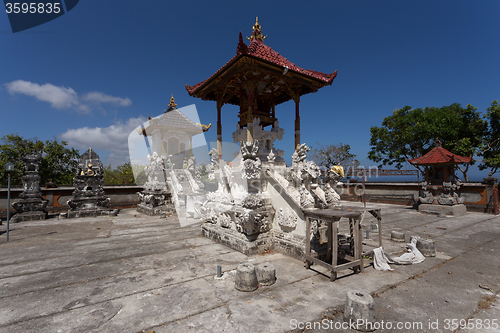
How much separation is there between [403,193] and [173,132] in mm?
Answer: 26290

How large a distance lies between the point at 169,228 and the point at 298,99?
7738 millimetres

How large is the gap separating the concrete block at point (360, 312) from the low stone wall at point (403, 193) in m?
14.9

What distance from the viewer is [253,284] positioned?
13.7 ft

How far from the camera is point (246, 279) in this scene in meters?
4.17

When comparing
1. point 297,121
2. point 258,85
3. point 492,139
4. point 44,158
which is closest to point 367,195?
point 492,139

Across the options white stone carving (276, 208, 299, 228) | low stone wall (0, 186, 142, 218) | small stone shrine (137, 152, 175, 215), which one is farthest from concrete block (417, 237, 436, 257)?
low stone wall (0, 186, 142, 218)

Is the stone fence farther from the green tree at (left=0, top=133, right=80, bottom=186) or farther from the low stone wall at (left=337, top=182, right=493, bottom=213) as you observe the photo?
the green tree at (left=0, top=133, right=80, bottom=186)

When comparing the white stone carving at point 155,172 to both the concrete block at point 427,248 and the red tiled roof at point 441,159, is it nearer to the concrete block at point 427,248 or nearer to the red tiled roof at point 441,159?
the concrete block at point 427,248

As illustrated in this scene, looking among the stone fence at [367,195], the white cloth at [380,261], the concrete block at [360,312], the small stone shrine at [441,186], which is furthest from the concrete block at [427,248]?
the stone fence at [367,195]

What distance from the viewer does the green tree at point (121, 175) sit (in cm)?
3209

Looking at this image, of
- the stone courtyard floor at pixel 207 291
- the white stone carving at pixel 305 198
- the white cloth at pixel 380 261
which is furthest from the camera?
the white stone carving at pixel 305 198

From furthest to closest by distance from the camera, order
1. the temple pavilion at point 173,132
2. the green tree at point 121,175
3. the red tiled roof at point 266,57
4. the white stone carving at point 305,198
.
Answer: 1. the green tree at point 121,175
2. the temple pavilion at point 173,132
3. the red tiled roof at point 266,57
4. the white stone carving at point 305,198

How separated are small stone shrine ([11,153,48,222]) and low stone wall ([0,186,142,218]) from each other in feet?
7.37

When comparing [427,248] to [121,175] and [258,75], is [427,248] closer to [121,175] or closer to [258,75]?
[258,75]
